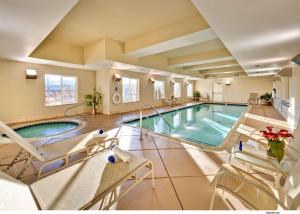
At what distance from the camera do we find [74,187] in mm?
1473

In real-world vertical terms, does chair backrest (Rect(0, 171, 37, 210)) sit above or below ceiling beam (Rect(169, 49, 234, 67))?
below

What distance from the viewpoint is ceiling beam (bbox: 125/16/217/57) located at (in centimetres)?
369

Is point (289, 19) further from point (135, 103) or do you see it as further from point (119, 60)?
point (135, 103)

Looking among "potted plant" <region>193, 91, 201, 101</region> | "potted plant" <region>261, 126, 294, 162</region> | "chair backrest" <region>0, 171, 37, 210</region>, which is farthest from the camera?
"potted plant" <region>193, 91, 201, 101</region>

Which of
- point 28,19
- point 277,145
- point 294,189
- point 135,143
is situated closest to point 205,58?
point 135,143

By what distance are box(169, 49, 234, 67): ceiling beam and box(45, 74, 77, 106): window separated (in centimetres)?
536

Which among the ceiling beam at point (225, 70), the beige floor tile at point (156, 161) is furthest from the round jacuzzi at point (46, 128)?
the ceiling beam at point (225, 70)

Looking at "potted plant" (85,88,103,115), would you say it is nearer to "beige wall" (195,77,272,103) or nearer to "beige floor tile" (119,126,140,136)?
"beige floor tile" (119,126,140,136)

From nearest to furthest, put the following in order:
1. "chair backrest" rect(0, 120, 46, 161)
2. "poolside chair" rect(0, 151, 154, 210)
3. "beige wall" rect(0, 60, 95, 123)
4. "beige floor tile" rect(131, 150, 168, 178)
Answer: "poolside chair" rect(0, 151, 154, 210) < "chair backrest" rect(0, 120, 46, 161) < "beige floor tile" rect(131, 150, 168, 178) < "beige wall" rect(0, 60, 95, 123)

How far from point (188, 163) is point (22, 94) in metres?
6.45

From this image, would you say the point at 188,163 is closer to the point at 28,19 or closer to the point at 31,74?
the point at 28,19

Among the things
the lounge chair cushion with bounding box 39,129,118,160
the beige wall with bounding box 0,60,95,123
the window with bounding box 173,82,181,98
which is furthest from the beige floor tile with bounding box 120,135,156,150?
the window with bounding box 173,82,181,98

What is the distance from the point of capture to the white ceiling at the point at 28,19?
90.2 inches

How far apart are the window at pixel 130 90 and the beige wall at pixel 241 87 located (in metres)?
8.97
